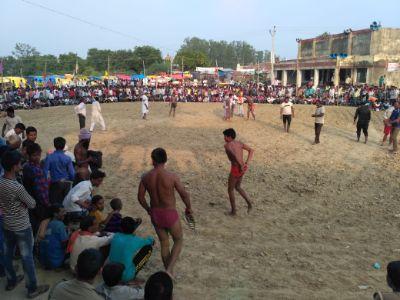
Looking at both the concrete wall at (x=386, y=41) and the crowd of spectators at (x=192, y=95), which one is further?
the concrete wall at (x=386, y=41)

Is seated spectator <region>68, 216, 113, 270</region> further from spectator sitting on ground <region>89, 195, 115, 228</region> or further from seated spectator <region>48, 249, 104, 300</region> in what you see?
seated spectator <region>48, 249, 104, 300</region>

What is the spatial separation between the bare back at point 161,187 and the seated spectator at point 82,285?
5.17 feet

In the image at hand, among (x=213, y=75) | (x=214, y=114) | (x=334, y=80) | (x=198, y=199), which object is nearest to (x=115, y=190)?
(x=198, y=199)

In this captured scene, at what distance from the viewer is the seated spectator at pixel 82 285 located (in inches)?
116

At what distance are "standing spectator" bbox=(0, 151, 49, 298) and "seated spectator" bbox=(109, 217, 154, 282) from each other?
2.95 ft

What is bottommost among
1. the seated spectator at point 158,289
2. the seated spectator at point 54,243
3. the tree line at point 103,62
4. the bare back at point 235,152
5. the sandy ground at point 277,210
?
the sandy ground at point 277,210

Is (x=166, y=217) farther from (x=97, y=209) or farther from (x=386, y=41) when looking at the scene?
(x=386, y=41)

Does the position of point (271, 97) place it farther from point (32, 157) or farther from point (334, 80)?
point (32, 157)

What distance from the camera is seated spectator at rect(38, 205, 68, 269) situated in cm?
474

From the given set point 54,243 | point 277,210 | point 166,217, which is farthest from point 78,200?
point 277,210

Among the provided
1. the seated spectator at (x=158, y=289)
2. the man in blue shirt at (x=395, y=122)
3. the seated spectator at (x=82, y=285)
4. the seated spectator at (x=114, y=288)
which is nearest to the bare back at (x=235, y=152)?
the seated spectator at (x=114, y=288)

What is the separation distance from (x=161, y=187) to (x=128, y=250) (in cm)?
80

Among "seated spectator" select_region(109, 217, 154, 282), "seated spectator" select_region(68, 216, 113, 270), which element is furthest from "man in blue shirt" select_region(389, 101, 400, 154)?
"seated spectator" select_region(68, 216, 113, 270)

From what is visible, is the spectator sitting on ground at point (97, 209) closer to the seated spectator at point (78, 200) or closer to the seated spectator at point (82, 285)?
the seated spectator at point (78, 200)
